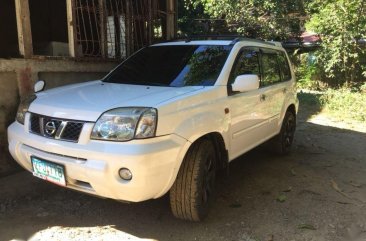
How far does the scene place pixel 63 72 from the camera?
548 centimetres

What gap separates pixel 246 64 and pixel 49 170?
243cm

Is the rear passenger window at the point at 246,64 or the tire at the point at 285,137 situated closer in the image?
the rear passenger window at the point at 246,64

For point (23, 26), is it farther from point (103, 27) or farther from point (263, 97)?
point (263, 97)

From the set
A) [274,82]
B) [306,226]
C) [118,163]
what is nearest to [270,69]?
[274,82]

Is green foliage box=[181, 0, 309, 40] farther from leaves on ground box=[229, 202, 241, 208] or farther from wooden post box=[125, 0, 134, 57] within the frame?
leaves on ground box=[229, 202, 241, 208]

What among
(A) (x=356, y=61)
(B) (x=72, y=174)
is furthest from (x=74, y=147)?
(A) (x=356, y=61)

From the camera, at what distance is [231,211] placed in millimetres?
3996

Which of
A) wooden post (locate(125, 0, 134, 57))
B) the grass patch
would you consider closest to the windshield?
wooden post (locate(125, 0, 134, 57))

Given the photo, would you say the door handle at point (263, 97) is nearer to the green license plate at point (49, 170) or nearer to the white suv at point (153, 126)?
the white suv at point (153, 126)

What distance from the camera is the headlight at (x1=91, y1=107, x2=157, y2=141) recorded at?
9.65 ft

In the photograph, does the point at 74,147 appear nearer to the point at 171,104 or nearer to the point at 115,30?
the point at 171,104

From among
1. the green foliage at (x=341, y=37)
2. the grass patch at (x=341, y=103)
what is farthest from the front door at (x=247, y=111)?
the green foliage at (x=341, y=37)

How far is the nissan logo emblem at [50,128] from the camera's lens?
321 centimetres

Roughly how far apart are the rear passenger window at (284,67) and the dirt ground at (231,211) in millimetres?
1325
